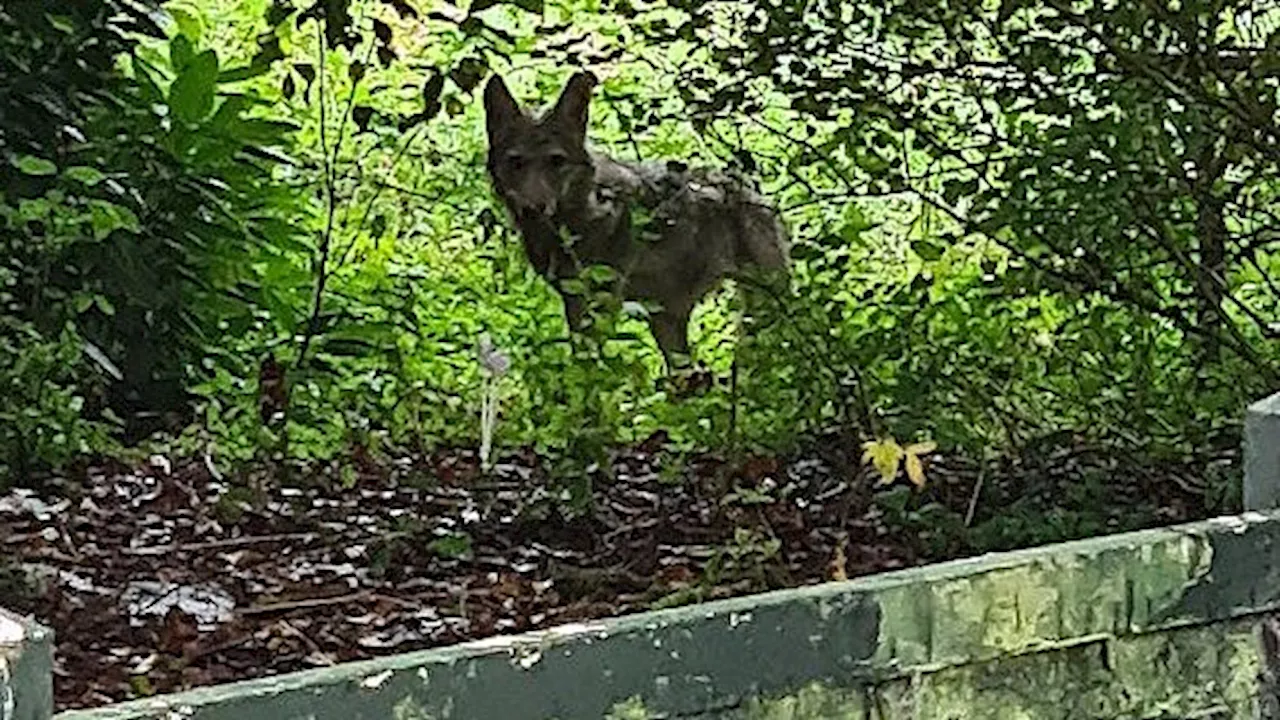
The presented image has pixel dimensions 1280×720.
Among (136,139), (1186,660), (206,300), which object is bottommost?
(1186,660)

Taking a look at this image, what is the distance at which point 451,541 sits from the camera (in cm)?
506

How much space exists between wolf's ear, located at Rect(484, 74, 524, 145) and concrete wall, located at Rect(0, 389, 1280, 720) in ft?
14.0

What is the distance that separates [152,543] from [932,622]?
288 centimetres

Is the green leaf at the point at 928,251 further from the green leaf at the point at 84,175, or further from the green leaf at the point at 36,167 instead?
the green leaf at the point at 36,167

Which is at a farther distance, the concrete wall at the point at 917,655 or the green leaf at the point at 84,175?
the green leaf at the point at 84,175

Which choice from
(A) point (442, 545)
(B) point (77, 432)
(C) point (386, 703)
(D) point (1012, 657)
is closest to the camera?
(C) point (386, 703)

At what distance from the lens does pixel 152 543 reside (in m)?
5.39

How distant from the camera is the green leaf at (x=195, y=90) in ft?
25.4

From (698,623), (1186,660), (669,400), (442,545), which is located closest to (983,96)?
(669,400)

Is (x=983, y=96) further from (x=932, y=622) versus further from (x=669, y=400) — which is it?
(x=932, y=622)

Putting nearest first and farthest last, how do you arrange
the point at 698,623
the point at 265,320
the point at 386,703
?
the point at 386,703 < the point at 698,623 < the point at 265,320

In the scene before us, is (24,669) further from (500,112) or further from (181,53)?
(181,53)

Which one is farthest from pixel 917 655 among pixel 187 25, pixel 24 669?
pixel 187 25

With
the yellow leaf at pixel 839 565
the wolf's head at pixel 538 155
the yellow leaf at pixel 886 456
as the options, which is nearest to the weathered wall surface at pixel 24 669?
the yellow leaf at pixel 839 565
